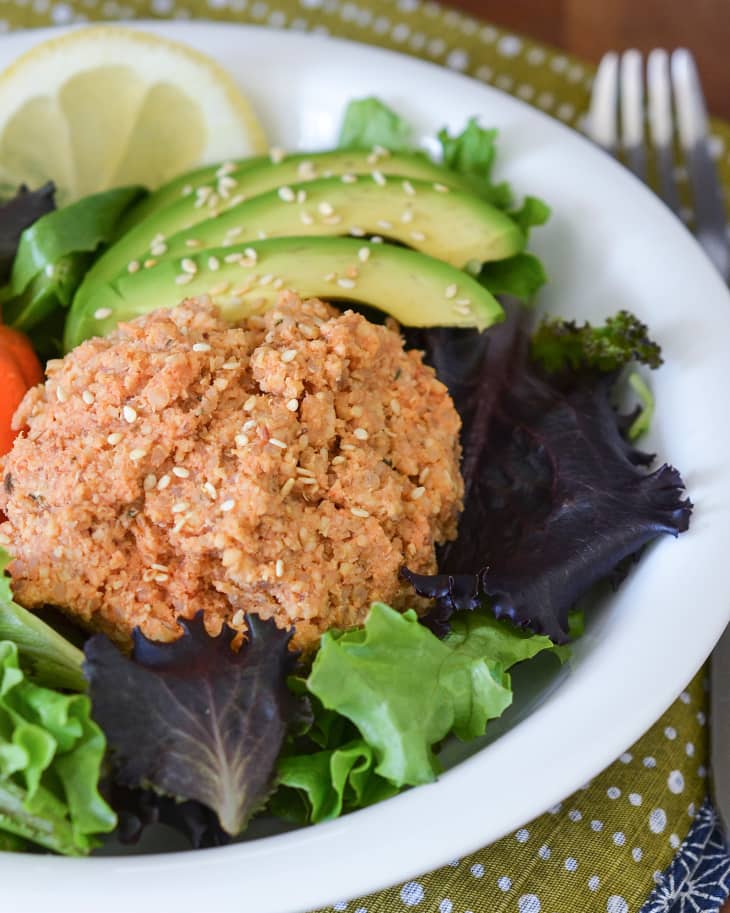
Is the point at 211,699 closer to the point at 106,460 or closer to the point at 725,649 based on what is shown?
the point at 106,460

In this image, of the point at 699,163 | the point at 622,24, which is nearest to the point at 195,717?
the point at 699,163

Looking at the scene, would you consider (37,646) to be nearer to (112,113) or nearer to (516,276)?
(516,276)

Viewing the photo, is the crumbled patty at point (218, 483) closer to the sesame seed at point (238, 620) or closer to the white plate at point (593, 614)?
the sesame seed at point (238, 620)

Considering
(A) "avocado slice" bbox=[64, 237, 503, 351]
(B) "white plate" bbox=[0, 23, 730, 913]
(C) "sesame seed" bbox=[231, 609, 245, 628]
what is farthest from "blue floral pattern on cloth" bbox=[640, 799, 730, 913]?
(A) "avocado slice" bbox=[64, 237, 503, 351]

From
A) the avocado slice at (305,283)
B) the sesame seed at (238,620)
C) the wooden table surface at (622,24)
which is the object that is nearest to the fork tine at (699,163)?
the wooden table surface at (622,24)

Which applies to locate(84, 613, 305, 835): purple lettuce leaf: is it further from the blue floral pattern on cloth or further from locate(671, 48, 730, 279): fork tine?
locate(671, 48, 730, 279): fork tine

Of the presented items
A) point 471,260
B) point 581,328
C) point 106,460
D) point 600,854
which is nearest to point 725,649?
point 600,854
